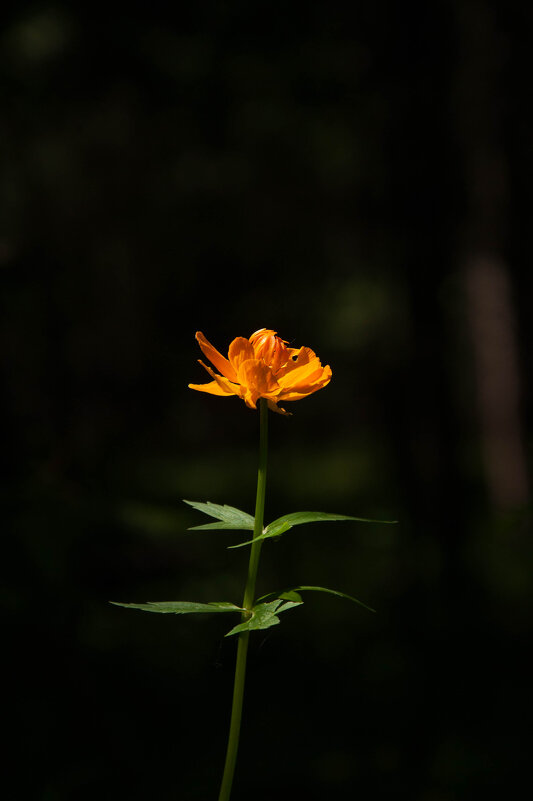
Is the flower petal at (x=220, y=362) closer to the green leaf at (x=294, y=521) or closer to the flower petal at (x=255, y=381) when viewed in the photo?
the flower petal at (x=255, y=381)

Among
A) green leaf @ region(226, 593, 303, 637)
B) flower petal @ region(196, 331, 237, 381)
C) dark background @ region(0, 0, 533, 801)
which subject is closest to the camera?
green leaf @ region(226, 593, 303, 637)

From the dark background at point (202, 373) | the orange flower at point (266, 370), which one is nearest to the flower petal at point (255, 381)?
the orange flower at point (266, 370)

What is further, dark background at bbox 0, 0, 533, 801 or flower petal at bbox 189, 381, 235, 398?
dark background at bbox 0, 0, 533, 801

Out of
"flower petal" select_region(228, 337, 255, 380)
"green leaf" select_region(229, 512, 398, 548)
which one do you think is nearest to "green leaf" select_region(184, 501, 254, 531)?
"green leaf" select_region(229, 512, 398, 548)

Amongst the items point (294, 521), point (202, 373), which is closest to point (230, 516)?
point (294, 521)

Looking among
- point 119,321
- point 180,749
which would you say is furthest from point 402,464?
point 119,321

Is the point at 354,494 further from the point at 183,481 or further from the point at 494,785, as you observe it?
the point at 494,785

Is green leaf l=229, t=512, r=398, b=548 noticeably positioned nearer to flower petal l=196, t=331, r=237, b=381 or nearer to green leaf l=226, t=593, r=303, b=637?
green leaf l=226, t=593, r=303, b=637
